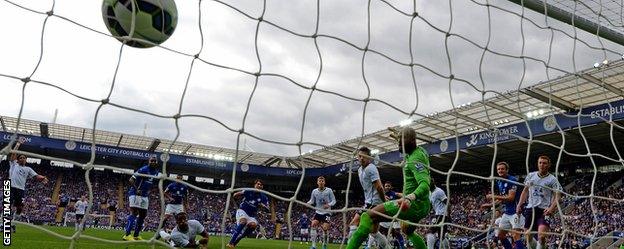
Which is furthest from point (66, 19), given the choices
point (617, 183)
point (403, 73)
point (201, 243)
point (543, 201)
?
point (617, 183)

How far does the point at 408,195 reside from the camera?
376 centimetres

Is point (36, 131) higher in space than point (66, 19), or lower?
higher

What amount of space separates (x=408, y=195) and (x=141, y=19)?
2.22 metres

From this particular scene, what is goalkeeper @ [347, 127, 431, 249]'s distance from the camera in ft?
12.7

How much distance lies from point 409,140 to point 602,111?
10777 mm

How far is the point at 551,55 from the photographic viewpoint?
15.3 feet

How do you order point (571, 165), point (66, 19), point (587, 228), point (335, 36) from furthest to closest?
point (571, 165)
point (587, 228)
point (335, 36)
point (66, 19)

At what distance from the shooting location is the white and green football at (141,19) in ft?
10.3

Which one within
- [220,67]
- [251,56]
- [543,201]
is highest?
[251,56]

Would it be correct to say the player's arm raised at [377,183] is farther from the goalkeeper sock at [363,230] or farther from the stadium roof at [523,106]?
the goalkeeper sock at [363,230]

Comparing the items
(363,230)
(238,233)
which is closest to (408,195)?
(363,230)

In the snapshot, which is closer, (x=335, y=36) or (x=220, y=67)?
(x=220, y=67)

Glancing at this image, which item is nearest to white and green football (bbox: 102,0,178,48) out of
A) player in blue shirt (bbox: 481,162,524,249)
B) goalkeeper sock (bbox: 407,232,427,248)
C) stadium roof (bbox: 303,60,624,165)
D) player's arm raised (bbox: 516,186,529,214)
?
goalkeeper sock (bbox: 407,232,427,248)

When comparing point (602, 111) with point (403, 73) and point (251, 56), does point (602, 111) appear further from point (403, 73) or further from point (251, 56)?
point (251, 56)
